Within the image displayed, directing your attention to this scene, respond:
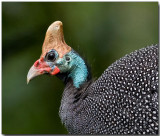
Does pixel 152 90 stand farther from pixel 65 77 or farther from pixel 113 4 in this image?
pixel 113 4

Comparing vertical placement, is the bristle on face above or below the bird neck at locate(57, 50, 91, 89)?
above

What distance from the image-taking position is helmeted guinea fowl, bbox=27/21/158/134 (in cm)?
252

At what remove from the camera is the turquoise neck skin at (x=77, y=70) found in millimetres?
2967

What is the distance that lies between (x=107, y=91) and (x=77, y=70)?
37 cm

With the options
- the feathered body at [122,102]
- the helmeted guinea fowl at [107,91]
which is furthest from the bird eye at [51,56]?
the feathered body at [122,102]

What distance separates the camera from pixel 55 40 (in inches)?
116

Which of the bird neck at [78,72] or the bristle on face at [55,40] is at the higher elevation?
the bristle on face at [55,40]

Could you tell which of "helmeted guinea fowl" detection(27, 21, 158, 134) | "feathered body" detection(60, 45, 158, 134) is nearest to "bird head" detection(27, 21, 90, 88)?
"helmeted guinea fowl" detection(27, 21, 158, 134)

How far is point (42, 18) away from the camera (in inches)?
183

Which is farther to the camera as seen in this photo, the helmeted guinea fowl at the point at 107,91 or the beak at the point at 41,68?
the beak at the point at 41,68

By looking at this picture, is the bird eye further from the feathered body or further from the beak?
the feathered body

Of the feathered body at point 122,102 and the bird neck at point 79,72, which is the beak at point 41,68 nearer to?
the bird neck at point 79,72

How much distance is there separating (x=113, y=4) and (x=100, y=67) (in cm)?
68

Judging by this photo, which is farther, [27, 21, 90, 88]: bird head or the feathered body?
[27, 21, 90, 88]: bird head
